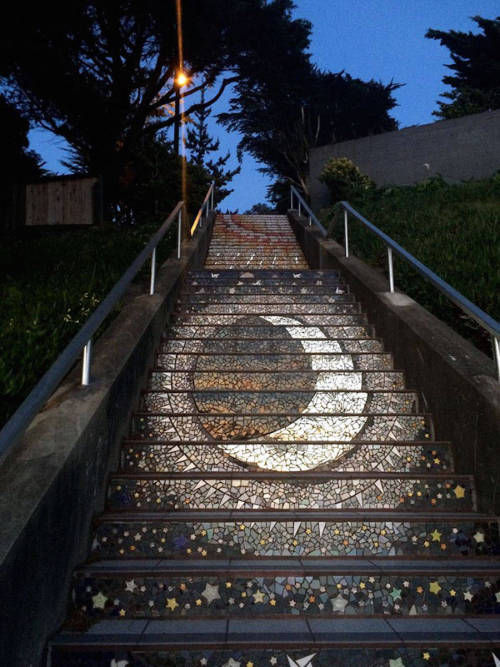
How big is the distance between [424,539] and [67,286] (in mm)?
3643

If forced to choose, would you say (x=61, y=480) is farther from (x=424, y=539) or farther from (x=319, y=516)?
(x=424, y=539)

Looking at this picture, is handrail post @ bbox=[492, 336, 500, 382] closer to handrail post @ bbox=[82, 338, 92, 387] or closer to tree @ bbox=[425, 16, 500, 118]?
handrail post @ bbox=[82, 338, 92, 387]

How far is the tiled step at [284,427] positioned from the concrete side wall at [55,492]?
24 centimetres

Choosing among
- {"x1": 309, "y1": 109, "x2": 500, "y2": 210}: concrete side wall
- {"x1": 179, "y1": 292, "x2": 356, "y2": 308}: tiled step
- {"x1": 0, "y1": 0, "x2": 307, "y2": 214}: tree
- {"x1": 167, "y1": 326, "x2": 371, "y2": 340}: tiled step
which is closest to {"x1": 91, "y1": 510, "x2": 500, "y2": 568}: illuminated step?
{"x1": 167, "y1": 326, "x2": 371, "y2": 340}: tiled step

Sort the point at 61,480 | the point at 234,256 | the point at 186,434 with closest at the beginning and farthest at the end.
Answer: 1. the point at 61,480
2. the point at 186,434
3. the point at 234,256

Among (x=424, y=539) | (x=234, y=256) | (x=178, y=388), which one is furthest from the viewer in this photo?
(x=234, y=256)

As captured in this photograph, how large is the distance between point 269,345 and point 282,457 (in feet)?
4.63

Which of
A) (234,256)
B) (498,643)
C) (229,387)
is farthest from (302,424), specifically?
(234,256)

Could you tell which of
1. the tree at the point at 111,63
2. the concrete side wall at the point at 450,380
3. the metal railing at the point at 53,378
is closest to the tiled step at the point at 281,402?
the concrete side wall at the point at 450,380

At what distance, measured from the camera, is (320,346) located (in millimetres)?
3988

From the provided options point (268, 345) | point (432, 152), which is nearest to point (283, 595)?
point (268, 345)

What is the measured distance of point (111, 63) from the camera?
42.0 feet

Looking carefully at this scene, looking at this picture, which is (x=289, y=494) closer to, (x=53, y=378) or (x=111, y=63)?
(x=53, y=378)

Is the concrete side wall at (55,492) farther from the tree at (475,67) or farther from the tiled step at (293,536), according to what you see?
the tree at (475,67)
